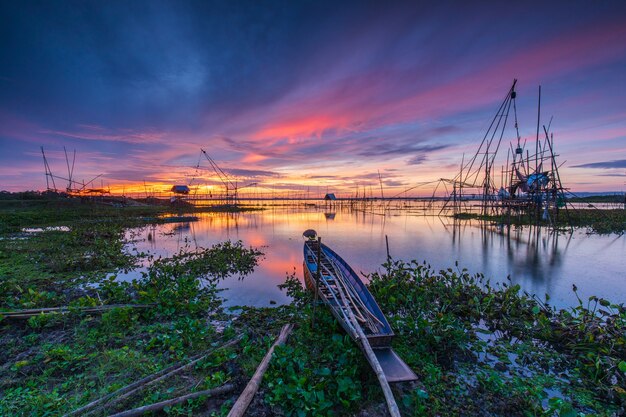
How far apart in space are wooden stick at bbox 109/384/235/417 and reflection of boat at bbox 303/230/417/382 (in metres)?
2.09

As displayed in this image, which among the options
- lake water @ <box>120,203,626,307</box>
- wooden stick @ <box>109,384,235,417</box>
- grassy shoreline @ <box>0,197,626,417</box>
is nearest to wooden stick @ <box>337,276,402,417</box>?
grassy shoreline @ <box>0,197,626,417</box>

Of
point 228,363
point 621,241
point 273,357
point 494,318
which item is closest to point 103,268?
point 228,363

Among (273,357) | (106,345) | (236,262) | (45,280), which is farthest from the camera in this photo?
(236,262)

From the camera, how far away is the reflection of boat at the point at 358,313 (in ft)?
13.1

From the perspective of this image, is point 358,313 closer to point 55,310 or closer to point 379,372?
point 379,372

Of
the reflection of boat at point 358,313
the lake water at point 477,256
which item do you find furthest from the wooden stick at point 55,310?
the reflection of boat at point 358,313

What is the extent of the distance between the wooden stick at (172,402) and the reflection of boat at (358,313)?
2092 mm

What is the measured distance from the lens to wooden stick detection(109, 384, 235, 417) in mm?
3104

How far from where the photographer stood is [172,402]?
10.9 feet

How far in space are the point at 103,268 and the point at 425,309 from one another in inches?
468

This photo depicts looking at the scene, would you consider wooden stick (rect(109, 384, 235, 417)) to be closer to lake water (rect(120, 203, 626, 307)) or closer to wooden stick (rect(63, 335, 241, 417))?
wooden stick (rect(63, 335, 241, 417))

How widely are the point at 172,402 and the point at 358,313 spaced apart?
359 centimetres

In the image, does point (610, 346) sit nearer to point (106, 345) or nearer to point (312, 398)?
point (312, 398)

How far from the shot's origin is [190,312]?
654cm
